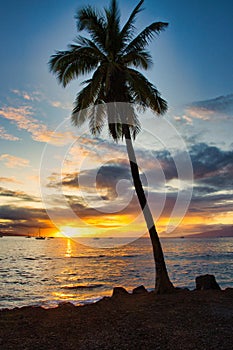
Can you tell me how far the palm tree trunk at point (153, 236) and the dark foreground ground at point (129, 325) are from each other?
1.38 meters

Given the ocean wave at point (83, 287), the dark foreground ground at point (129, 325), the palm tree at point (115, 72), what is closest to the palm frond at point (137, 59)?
the palm tree at point (115, 72)

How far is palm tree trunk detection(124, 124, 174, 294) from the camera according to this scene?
42.4 feet

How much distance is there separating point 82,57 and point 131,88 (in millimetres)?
2695

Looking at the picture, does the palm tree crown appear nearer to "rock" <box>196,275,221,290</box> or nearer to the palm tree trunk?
the palm tree trunk

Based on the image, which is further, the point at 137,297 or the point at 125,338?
the point at 137,297

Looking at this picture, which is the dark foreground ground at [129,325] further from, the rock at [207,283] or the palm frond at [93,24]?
the palm frond at [93,24]

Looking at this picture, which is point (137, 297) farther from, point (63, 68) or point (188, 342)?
point (63, 68)

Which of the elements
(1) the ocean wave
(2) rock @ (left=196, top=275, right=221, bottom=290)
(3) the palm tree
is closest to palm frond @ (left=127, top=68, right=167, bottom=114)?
(3) the palm tree

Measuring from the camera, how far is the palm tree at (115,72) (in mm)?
13477

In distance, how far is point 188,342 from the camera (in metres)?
6.72

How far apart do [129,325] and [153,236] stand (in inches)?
221

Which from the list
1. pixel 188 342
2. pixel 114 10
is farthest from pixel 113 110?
pixel 188 342

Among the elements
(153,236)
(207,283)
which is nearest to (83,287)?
(207,283)

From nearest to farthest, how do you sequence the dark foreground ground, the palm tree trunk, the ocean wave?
the dark foreground ground < the palm tree trunk < the ocean wave
